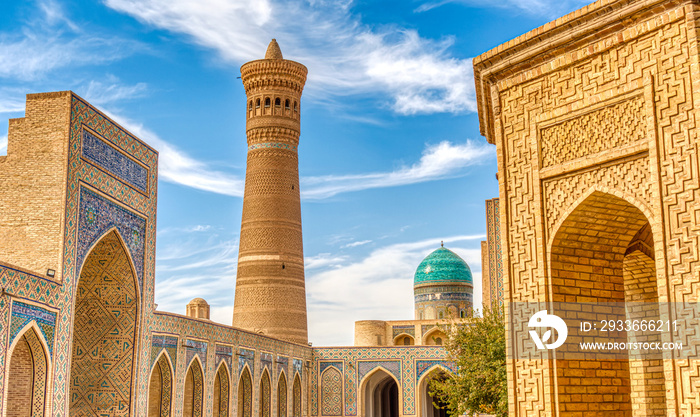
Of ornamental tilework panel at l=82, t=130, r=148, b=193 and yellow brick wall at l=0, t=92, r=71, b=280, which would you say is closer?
yellow brick wall at l=0, t=92, r=71, b=280

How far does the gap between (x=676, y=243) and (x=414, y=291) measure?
26104 mm

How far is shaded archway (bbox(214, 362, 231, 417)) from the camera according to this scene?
15609 mm

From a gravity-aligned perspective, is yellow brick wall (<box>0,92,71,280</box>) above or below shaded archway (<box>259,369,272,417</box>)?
above

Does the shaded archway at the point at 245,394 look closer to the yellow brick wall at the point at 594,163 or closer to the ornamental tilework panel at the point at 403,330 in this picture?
the ornamental tilework panel at the point at 403,330

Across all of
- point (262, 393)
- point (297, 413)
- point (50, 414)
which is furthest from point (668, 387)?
point (297, 413)

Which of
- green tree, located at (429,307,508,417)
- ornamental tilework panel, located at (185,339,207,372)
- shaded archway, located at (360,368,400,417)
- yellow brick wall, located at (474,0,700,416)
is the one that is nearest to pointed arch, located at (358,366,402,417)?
shaded archway, located at (360,368,400,417)

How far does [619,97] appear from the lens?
5.11 m

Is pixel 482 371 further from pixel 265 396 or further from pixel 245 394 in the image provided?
pixel 265 396

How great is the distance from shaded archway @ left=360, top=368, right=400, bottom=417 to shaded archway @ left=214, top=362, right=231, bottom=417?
6479 mm

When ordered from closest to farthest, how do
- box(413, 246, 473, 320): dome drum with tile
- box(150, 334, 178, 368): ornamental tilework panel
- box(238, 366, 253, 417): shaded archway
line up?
box(150, 334, 178, 368): ornamental tilework panel
box(238, 366, 253, 417): shaded archway
box(413, 246, 473, 320): dome drum with tile

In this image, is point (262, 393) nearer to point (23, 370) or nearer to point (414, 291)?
point (23, 370)

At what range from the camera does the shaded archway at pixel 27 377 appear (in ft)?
28.7

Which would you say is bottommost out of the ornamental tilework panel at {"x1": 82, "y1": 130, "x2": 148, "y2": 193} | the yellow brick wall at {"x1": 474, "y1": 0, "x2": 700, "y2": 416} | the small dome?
the yellow brick wall at {"x1": 474, "y1": 0, "x2": 700, "y2": 416}
